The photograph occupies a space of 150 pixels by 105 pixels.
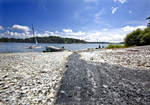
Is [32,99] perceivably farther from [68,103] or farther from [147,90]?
[147,90]

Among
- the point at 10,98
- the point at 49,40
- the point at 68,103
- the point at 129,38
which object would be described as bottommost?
the point at 68,103

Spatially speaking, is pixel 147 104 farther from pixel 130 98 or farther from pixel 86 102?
pixel 86 102

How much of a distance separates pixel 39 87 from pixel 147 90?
3.80 meters

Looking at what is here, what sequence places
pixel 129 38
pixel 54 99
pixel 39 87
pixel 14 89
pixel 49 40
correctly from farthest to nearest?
pixel 49 40
pixel 129 38
pixel 39 87
pixel 14 89
pixel 54 99

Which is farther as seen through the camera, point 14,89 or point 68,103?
point 14,89

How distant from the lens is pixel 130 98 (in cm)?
210

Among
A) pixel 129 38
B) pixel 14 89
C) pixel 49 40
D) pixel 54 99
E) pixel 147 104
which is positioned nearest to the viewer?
pixel 147 104

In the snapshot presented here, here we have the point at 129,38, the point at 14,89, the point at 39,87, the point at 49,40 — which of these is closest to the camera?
the point at 14,89

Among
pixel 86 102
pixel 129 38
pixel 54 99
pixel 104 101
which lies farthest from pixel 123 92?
pixel 129 38

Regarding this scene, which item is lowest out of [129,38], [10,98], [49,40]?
[10,98]

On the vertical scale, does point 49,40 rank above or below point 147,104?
above

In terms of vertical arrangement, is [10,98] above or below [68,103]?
above

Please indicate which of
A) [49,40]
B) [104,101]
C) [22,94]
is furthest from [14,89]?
[49,40]

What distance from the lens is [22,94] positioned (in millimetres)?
2131
